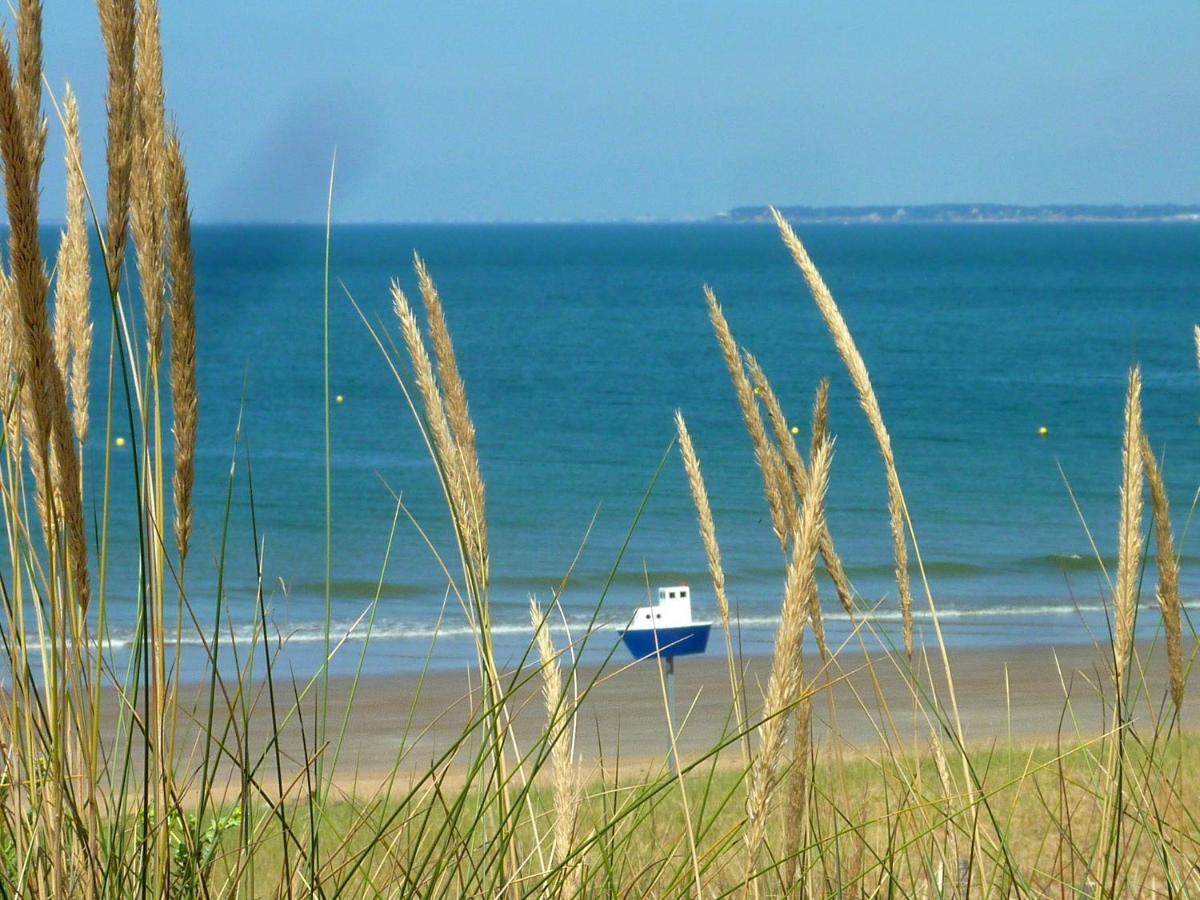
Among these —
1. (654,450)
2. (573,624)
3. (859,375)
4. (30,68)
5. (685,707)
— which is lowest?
(859,375)

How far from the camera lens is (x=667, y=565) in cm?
1700

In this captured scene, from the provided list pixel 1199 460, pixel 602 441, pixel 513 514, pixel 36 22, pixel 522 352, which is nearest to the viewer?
pixel 36 22

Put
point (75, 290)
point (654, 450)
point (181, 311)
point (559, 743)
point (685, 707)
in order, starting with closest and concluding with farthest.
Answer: point (181, 311) → point (559, 743) → point (75, 290) → point (685, 707) → point (654, 450)

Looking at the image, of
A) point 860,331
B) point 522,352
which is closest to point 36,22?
point 522,352

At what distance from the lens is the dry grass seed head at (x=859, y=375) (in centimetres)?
172

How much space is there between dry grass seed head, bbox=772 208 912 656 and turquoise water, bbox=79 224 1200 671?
0.64 metres

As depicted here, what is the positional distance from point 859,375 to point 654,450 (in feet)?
92.3

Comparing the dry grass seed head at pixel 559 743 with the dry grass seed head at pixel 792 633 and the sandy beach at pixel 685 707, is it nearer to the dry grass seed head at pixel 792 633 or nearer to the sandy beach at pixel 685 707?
the dry grass seed head at pixel 792 633

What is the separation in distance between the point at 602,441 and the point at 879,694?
2911 cm

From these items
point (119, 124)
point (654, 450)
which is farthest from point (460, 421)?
point (654, 450)

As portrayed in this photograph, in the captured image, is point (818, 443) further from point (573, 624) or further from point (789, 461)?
point (573, 624)

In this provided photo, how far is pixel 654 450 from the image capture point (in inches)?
1176

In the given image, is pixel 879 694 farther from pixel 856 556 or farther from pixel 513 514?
pixel 513 514

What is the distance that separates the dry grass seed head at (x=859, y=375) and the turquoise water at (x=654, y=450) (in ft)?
2.09
